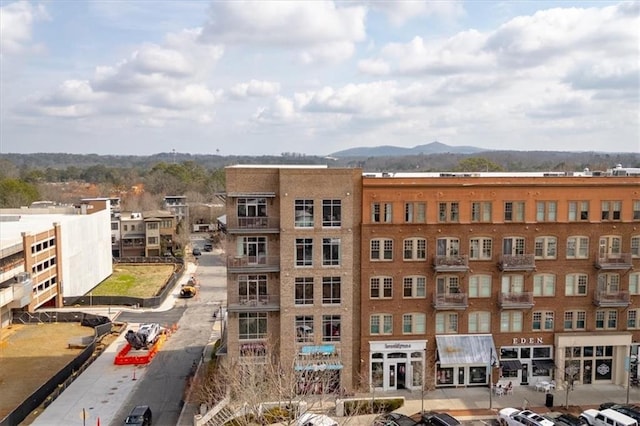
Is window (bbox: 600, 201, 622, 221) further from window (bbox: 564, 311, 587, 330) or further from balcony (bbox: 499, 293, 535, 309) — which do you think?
balcony (bbox: 499, 293, 535, 309)

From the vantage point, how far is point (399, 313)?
3844 cm

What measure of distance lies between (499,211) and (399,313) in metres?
9.70

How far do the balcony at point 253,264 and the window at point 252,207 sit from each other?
2820mm

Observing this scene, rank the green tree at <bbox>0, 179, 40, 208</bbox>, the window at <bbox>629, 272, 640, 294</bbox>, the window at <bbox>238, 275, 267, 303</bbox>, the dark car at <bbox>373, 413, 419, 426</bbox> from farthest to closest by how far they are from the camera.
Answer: the green tree at <bbox>0, 179, 40, 208</bbox>, the window at <bbox>629, 272, 640, 294</bbox>, the window at <bbox>238, 275, 267, 303</bbox>, the dark car at <bbox>373, 413, 419, 426</bbox>

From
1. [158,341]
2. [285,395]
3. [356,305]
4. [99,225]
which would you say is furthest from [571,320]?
[99,225]

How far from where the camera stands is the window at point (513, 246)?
127 ft

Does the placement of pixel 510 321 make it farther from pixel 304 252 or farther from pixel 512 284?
pixel 304 252

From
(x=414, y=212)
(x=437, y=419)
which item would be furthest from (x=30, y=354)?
(x=437, y=419)

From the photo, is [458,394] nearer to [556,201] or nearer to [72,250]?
[556,201]

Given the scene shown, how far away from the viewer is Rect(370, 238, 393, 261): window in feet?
124

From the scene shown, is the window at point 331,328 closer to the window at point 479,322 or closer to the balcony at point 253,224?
the balcony at point 253,224

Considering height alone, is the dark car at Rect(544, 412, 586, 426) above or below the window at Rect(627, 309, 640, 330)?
below

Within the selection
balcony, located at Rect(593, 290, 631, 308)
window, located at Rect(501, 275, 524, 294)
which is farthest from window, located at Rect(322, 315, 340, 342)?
balcony, located at Rect(593, 290, 631, 308)

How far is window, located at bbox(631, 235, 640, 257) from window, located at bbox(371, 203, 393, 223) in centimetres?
1732
